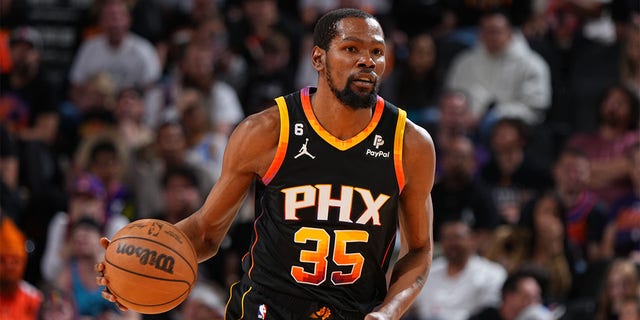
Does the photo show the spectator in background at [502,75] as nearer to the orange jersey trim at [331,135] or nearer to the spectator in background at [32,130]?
the spectator in background at [32,130]

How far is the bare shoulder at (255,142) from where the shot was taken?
4840 millimetres

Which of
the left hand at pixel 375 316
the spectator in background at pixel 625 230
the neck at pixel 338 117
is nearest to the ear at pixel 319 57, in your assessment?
the neck at pixel 338 117

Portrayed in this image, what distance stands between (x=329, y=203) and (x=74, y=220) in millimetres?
4798

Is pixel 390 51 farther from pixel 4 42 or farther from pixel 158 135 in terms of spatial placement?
pixel 4 42

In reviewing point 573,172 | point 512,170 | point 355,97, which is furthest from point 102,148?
point 355,97

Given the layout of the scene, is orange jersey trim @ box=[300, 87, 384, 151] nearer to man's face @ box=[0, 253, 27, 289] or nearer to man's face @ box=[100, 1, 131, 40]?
man's face @ box=[0, 253, 27, 289]

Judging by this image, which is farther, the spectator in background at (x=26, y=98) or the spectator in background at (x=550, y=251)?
the spectator in background at (x=26, y=98)

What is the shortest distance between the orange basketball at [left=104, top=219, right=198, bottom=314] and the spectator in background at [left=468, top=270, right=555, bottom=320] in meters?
4.00

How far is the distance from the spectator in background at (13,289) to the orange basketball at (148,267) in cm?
A: 396

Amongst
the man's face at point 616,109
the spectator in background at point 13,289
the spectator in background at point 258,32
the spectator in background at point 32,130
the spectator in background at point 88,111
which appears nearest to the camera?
the spectator in background at point 13,289

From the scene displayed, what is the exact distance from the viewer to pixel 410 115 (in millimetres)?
11219

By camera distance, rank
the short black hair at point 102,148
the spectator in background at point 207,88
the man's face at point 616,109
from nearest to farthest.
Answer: the short black hair at point 102,148
the man's face at point 616,109
the spectator in background at point 207,88

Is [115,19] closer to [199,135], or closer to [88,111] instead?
[88,111]

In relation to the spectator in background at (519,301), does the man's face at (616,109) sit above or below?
above
